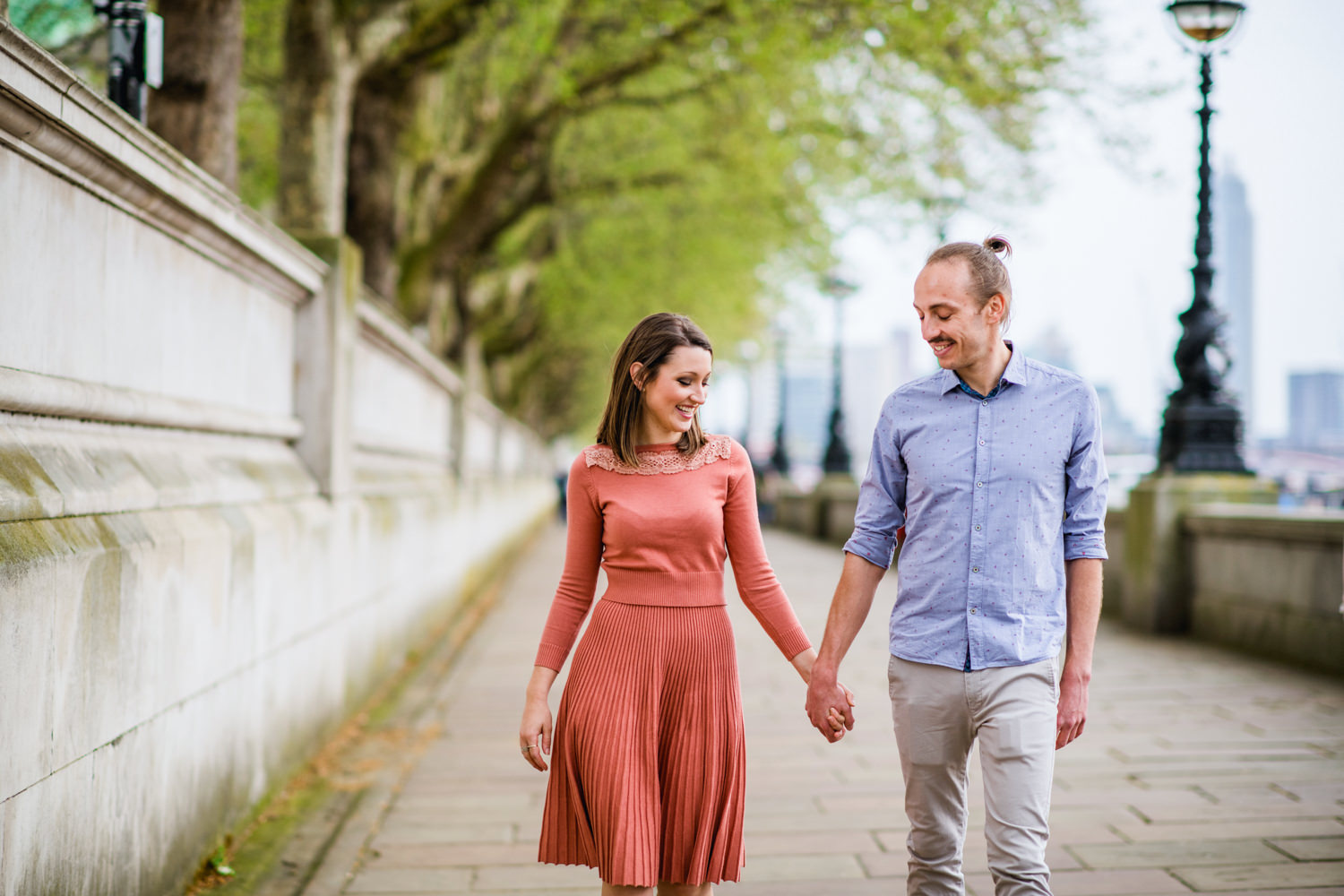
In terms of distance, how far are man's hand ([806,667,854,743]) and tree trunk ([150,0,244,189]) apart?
464 centimetres

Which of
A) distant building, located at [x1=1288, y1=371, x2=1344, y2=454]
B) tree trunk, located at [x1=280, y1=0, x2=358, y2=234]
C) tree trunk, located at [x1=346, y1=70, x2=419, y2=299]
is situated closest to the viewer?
tree trunk, located at [x1=280, y1=0, x2=358, y2=234]

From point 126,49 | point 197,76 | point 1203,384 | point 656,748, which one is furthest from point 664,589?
point 1203,384

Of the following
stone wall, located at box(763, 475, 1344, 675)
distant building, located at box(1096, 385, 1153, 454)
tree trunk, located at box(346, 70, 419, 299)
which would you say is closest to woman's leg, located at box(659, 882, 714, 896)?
stone wall, located at box(763, 475, 1344, 675)

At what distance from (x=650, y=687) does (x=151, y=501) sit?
1852 mm

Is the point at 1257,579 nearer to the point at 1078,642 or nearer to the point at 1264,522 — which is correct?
the point at 1264,522

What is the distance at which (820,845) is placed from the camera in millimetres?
4398

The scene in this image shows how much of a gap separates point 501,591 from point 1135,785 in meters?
9.96

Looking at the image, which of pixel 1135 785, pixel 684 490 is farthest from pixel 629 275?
pixel 684 490

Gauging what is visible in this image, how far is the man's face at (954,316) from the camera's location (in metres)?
2.86

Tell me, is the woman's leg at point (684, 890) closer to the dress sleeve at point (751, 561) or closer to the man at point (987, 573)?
the man at point (987, 573)

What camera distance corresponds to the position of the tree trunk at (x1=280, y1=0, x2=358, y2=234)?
854 cm

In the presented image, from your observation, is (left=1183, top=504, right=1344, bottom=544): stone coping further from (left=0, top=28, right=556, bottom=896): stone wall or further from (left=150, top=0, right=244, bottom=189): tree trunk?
(left=150, top=0, right=244, bottom=189): tree trunk

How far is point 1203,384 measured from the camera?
385 inches

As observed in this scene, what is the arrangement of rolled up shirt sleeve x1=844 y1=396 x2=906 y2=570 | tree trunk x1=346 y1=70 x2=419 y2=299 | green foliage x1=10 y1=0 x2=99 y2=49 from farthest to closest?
tree trunk x1=346 y1=70 x2=419 y2=299 < green foliage x1=10 y1=0 x2=99 y2=49 < rolled up shirt sleeve x1=844 y1=396 x2=906 y2=570
